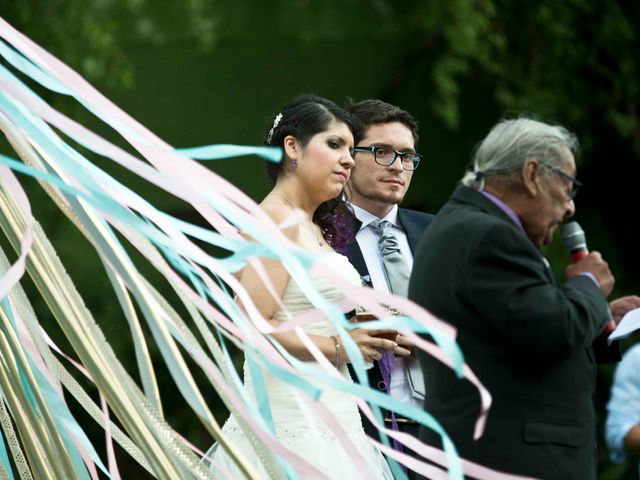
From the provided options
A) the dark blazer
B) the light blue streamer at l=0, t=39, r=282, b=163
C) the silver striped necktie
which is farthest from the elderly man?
the light blue streamer at l=0, t=39, r=282, b=163

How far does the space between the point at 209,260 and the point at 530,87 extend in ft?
20.4

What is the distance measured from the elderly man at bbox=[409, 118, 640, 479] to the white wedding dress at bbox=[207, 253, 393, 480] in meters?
0.43

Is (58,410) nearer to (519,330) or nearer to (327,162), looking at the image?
(519,330)

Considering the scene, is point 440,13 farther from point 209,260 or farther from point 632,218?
point 209,260

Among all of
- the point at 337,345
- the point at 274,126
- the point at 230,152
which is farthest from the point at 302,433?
the point at 230,152

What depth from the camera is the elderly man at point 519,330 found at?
Result: 2.59 metres

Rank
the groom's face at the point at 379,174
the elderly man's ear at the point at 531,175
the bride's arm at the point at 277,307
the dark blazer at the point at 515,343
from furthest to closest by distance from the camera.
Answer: the groom's face at the point at 379,174 → the bride's arm at the point at 277,307 → the elderly man's ear at the point at 531,175 → the dark blazer at the point at 515,343

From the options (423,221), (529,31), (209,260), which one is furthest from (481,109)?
(209,260)

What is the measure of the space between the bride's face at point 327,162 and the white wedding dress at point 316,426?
6.7 inches

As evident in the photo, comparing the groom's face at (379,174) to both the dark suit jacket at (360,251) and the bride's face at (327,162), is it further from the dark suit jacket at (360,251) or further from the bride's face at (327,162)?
the bride's face at (327,162)

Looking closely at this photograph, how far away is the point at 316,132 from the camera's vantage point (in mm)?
3270

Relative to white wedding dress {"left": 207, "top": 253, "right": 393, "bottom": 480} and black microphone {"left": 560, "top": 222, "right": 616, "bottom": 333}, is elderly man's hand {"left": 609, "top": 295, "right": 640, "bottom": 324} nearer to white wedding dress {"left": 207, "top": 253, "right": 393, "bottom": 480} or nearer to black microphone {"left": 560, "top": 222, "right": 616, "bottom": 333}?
black microphone {"left": 560, "top": 222, "right": 616, "bottom": 333}

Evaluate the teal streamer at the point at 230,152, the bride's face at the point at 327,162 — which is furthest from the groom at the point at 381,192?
the teal streamer at the point at 230,152

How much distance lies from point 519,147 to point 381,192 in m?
0.83
